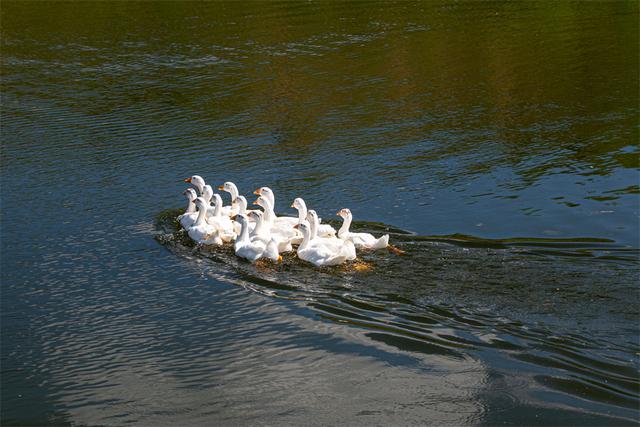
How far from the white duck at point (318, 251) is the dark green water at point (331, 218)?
25 cm

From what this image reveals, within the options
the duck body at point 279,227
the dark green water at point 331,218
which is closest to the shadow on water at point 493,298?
the dark green water at point 331,218

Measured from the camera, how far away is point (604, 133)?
16.5m

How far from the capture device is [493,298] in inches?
399

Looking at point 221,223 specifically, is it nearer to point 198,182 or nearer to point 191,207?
point 191,207

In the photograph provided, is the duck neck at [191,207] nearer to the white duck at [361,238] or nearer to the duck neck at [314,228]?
the duck neck at [314,228]

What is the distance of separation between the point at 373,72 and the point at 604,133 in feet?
22.1

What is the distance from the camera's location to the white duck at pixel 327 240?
448 inches

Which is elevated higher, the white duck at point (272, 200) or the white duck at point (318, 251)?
the white duck at point (272, 200)

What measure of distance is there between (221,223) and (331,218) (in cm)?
158

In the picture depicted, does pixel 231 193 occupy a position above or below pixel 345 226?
above

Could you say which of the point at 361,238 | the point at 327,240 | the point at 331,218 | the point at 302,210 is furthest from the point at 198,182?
the point at 361,238

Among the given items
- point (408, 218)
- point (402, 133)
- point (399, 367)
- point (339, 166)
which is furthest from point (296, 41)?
point (399, 367)

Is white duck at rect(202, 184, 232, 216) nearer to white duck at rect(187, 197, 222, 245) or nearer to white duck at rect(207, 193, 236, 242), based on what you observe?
white duck at rect(207, 193, 236, 242)

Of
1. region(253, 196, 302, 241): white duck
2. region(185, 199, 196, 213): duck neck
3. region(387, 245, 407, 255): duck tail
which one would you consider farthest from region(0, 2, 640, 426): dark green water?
region(253, 196, 302, 241): white duck
